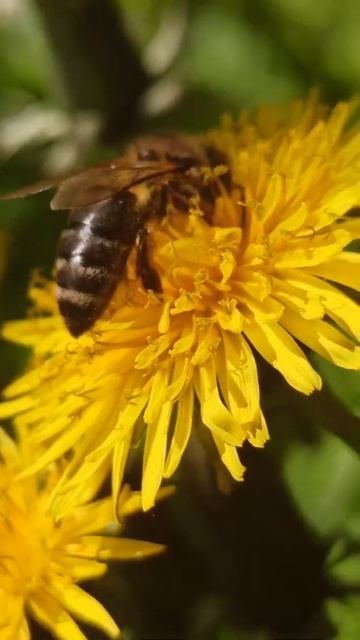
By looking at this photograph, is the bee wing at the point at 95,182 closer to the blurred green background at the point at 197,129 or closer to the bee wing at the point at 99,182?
the bee wing at the point at 99,182

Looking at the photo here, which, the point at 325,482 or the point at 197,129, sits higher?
the point at 197,129

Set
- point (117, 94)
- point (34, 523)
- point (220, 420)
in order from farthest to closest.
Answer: point (117, 94)
point (34, 523)
point (220, 420)

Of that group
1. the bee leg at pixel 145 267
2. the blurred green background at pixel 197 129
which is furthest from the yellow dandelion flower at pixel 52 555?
the bee leg at pixel 145 267

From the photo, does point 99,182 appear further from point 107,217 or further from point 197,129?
point 197,129

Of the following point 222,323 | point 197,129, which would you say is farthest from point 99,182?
point 197,129

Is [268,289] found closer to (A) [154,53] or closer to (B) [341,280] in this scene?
(B) [341,280]

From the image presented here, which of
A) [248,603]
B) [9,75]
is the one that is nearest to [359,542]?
[248,603]
